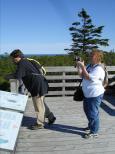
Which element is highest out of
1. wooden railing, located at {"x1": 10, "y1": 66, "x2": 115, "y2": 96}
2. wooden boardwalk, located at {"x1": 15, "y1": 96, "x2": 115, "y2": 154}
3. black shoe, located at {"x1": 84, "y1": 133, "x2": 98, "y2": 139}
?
wooden railing, located at {"x1": 10, "y1": 66, "x2": 115, "y2": 96}

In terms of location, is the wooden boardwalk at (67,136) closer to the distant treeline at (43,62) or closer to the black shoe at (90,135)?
the black shoe at (90,135)

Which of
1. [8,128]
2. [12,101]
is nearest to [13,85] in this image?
[12,101]

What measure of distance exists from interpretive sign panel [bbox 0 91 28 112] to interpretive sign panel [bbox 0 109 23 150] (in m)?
0.13

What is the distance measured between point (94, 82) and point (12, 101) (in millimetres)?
2660

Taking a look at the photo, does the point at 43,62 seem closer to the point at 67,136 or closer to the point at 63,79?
the point at 63,79

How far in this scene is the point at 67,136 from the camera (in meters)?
6.12

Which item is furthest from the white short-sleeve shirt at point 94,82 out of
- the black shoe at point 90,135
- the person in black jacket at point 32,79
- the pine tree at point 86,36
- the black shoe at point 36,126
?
the pine tree at point 86,36

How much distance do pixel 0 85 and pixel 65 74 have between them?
72.3 inches

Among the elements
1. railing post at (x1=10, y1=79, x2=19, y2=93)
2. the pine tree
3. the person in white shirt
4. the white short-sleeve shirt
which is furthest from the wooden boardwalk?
the pine tree

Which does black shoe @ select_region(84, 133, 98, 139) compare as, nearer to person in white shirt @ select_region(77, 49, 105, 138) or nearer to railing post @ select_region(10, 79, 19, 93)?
person in white shirt @ select_region(77, 49, 105, 138)

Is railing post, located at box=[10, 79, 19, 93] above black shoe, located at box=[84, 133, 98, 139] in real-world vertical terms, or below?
above

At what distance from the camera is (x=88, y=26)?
29875 millimetres

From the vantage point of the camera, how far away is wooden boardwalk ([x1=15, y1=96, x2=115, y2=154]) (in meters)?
5.42

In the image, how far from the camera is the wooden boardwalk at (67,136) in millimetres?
5422
